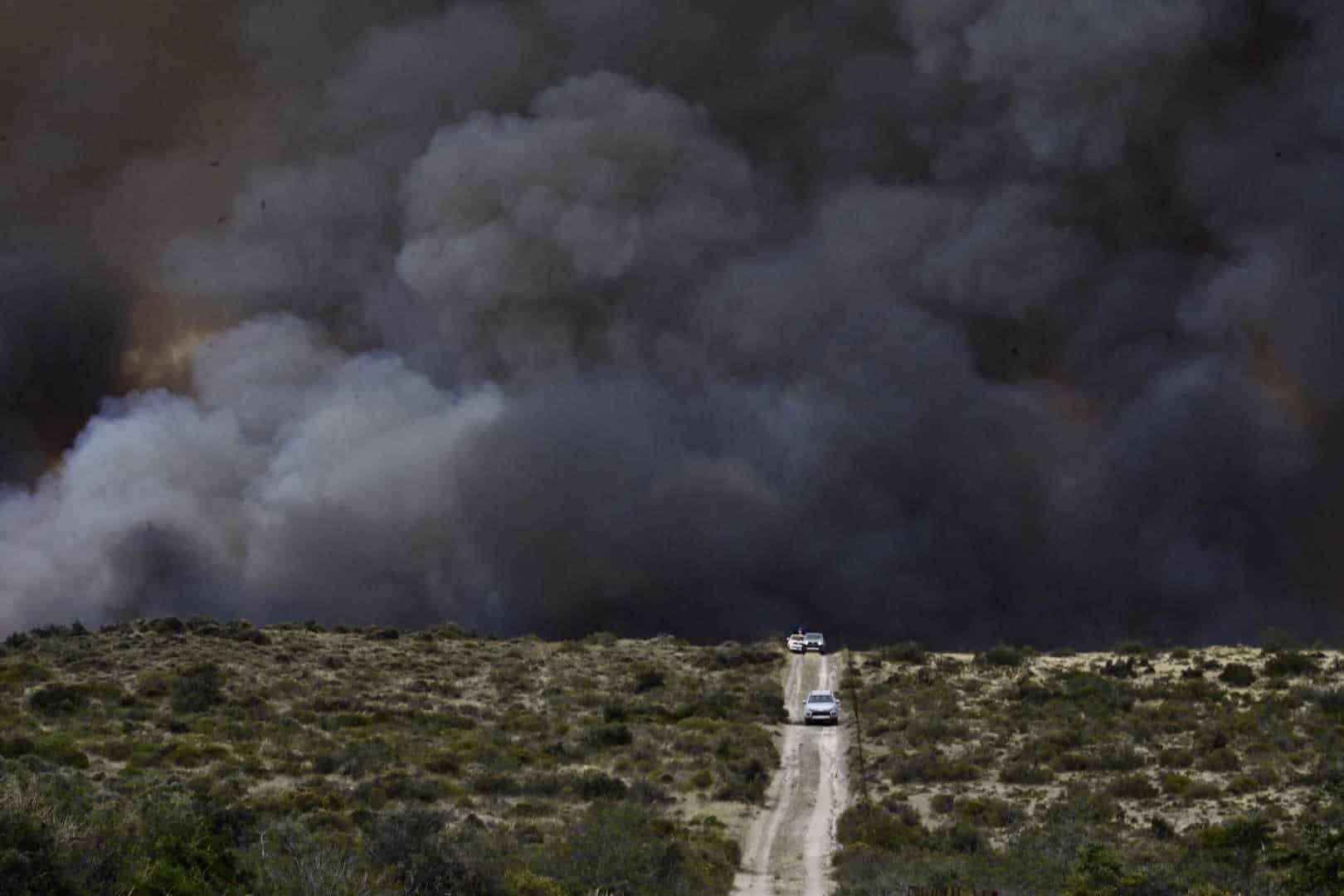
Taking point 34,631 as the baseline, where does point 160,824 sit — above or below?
below

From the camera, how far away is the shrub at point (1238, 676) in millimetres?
51594

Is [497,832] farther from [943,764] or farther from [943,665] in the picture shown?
[943,665]

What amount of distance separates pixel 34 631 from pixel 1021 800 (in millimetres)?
56892

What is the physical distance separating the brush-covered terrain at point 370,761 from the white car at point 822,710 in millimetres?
1941

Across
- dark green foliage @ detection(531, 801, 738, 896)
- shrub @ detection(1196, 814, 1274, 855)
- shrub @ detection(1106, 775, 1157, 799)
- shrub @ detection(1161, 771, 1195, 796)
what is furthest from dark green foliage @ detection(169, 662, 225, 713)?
shrub @ detection(1196, 814, 1274, 855)

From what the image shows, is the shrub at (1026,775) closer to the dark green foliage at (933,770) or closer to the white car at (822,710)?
the dark green foliage at (933,770)

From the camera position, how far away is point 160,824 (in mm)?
15734

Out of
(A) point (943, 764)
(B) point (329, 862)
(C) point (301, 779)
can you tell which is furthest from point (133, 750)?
(A) point (943, 764)

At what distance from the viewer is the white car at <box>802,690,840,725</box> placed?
2072 inches

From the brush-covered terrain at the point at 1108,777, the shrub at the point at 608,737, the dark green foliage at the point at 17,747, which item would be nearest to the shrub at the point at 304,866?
the brush-covered terrain at the point at 1108,777

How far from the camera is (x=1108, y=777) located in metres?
38.2

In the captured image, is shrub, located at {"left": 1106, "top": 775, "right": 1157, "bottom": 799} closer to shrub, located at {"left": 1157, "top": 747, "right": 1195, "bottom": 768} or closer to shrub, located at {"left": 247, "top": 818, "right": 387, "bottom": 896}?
shrub, located at {"left": 1157, "top": 747, "right": 1195, "bottom": 768}

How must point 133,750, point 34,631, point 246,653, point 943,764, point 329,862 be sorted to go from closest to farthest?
point 329,862
point 133,750
point 943,764
point 246,653
point 34,631

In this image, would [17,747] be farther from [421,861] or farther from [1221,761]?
[1221,761]
